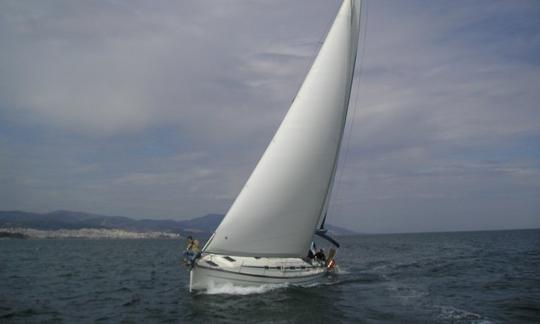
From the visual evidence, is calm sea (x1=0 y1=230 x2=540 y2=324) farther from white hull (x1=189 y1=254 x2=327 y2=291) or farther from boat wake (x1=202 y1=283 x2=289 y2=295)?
white hull (x1=189 y1=254 x2=327 y2=291)

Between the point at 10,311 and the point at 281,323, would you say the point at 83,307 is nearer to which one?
the point at 10,311

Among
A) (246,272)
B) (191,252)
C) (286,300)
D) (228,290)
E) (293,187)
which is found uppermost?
(293,187)

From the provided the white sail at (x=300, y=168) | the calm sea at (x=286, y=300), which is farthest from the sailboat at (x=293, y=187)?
the calm sea at (x=286, y=300)

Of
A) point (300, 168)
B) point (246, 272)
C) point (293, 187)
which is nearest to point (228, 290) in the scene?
point (246, 272)

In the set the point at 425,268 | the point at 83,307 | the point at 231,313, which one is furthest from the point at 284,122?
the point at 425,268

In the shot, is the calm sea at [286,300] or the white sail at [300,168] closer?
the calm sea at [286,300]

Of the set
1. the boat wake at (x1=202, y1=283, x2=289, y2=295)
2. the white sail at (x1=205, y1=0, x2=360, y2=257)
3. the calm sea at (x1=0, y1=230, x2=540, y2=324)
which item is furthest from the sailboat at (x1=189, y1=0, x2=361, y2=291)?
the calm sea at (x1=0, y1=230, x2=540, y2=324)

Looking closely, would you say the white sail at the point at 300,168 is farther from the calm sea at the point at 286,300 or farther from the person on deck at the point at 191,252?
the calm sea at the point at 286,300

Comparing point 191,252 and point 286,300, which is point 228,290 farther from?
point 286,300

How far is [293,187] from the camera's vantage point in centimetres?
2047

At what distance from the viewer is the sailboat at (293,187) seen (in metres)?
19.6

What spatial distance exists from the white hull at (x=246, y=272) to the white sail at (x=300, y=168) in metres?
0.99

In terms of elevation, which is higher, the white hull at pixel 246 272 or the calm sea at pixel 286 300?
the white hull at pixel 246 272

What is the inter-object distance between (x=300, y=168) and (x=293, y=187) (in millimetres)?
965
